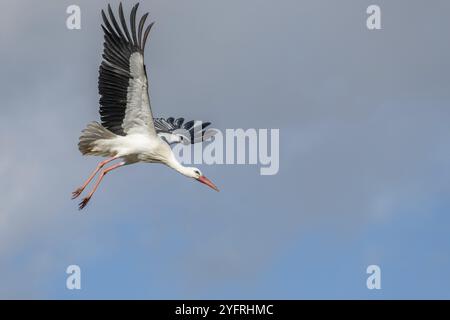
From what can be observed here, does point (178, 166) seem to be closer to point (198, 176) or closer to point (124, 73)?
point (198, 176)

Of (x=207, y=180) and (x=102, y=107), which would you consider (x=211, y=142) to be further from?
(x=102, y=107)

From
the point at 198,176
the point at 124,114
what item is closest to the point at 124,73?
the point at 124,114

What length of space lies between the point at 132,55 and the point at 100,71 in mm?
843

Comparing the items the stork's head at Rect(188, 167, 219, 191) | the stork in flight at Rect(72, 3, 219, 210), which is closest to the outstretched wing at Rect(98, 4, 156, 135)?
the stork in flight at Rect(72, 3, 219, 210)

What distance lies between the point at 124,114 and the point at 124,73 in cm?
100

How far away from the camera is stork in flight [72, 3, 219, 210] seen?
28781mm

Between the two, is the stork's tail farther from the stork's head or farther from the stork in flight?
the stork's head

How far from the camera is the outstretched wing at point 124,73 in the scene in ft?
94.3

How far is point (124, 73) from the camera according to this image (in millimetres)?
28844

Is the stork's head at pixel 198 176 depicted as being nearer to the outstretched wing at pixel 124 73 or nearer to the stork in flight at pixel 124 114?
the stork in flight at pixel 124 114
